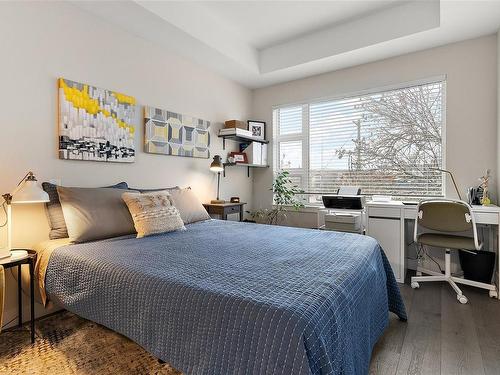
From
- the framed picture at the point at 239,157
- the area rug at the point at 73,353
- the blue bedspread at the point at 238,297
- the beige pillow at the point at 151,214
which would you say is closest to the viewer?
Result: the blue bedspread at the point at 238,297

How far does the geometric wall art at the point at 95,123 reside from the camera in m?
2.30

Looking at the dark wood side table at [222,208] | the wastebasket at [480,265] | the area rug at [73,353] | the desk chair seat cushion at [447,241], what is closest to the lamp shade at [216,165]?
the dark wood side table at [222,208]

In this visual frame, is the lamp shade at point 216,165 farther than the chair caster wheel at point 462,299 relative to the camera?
Yes

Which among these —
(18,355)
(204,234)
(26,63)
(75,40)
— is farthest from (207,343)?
(75,40)

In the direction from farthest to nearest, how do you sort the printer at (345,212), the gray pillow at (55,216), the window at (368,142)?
the window at (368,142)
the printer at (345,212)
the gray pillow at (55,216)

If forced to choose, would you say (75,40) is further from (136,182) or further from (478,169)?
(478,169)

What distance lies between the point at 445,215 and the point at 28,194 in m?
3.34

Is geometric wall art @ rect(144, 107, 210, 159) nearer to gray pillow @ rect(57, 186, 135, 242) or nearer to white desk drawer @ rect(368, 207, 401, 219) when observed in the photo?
gray pillow @ rect(57, 186, 135, 242)

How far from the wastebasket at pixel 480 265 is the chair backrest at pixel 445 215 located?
39 cm

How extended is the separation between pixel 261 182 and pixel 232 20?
228 cm

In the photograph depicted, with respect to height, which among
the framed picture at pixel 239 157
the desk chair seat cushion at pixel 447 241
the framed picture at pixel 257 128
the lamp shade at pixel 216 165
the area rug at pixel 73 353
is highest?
the framed picture at pixel 257 128

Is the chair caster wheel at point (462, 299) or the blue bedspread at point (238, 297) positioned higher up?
the blue bedspread at point (238, 297)

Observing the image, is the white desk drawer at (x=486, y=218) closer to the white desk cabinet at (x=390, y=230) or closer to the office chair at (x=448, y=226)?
the office chair at (x=448, y=226)

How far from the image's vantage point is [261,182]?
4520 mm
